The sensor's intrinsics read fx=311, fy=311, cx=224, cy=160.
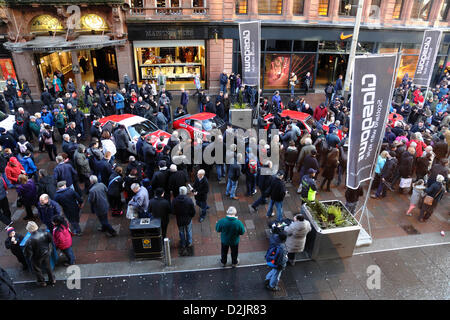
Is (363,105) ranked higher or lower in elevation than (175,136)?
higher

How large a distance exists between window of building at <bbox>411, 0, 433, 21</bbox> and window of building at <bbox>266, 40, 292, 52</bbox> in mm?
9829

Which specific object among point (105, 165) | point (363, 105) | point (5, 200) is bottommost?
point (5, 200)

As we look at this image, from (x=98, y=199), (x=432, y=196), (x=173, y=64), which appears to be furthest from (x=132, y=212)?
(x=173, y=64)

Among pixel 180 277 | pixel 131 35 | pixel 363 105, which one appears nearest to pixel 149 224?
pixel 180 277

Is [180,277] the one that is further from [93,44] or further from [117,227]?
[93,44]

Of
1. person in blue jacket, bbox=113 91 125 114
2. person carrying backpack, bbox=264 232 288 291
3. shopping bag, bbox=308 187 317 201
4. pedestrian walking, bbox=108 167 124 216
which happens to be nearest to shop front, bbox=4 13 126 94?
person in blue jacket, bbox=113 91 125 114

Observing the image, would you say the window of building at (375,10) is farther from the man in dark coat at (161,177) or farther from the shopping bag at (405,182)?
the man in dark coat at (161,177)

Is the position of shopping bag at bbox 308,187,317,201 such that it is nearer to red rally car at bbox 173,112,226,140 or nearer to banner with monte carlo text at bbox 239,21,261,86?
red rally car at bbox 173,112,226,140

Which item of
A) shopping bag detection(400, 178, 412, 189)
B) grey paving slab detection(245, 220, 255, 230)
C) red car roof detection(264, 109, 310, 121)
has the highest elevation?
red car roof detection(264, 109, 310, 121)

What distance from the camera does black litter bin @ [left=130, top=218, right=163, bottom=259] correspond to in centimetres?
745

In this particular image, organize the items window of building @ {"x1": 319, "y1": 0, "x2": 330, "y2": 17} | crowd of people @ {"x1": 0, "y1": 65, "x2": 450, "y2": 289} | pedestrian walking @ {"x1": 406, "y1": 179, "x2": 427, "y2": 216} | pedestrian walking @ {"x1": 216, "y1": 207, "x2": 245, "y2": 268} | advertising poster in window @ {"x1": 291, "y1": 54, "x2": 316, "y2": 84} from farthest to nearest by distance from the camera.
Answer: advertising poster in window @ {"x1": 291, "y1": 54, "x2": 316, "y2": 84}, window of building @ {"x1": 319, "y1": 0, "x2": 330, "y2": 17}, pedestrian walking @ {"x1": 406, "y1": 179, "x2": 427, "y2": 216}, crowd of people @ {"x1": 0, "y1": 65, "x2": 450, "y2": 289}, pedestrian walking @ {"x1": 216, "y1": 207, "x2": 245, "y2": 268}

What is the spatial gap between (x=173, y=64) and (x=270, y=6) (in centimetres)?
752

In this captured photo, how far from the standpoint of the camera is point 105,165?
930 cm

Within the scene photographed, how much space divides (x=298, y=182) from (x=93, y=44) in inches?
550
